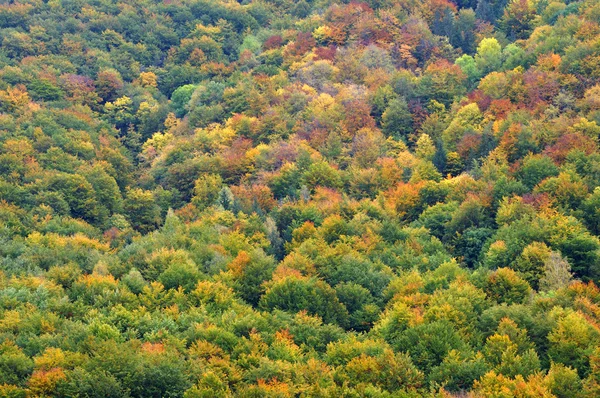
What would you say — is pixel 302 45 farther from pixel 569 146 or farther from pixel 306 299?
pixel 306 299

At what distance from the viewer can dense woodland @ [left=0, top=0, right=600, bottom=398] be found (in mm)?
45062

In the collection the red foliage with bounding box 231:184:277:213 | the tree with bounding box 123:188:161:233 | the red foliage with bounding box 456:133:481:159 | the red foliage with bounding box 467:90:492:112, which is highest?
the red foliage with bounding box 467:90:492:112

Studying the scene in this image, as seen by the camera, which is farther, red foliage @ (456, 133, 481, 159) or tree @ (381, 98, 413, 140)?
tree @ (381, 98, 413, 140)

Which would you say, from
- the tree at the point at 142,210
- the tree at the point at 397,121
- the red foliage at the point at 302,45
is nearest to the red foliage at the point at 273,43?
the red foliage at the point at 302,45

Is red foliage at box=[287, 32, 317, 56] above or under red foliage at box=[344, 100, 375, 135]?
above

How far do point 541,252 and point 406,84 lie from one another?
4481cm

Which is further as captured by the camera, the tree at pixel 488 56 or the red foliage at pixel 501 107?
the tree at pixel 488 56

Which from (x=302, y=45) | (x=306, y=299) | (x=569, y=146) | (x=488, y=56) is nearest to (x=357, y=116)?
(x=488, y=56)

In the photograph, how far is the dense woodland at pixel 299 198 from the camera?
45.1 m

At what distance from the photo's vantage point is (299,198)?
251 feet

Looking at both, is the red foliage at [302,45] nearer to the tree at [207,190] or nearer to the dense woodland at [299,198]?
the dense woodland at [299,198]

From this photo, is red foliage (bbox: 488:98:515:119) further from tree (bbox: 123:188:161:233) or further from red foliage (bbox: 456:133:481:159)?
tree (bbox: 123:188:161:233)

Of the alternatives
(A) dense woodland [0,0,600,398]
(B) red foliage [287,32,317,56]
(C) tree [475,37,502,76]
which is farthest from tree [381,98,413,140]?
(B) red foliage [287,32,317,56]

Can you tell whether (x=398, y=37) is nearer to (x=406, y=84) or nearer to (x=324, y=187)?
(x=406, y=84)
